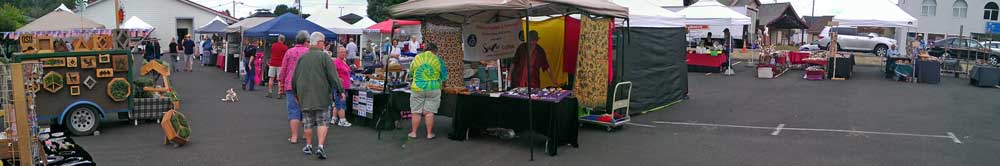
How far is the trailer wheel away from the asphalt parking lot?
21 centimetres

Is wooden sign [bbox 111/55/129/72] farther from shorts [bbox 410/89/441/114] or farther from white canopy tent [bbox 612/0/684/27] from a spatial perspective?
white canopy tent [bbox 612/0/684/27]

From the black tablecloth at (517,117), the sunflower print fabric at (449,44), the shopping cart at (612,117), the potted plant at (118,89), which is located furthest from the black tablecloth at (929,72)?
the potted plant at (118,89)

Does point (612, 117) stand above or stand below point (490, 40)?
below

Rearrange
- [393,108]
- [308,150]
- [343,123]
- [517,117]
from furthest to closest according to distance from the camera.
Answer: [343,123]
[393,108]
[517,117]
[308,150]

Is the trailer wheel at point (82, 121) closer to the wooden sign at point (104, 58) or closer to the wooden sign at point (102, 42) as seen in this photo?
the wooden sign at point (104, 58)

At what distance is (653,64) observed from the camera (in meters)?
11.7

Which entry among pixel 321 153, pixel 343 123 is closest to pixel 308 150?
pixel 321 153

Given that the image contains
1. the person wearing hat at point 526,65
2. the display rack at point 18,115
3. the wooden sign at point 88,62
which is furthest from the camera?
the person wearing hat at point 526,65

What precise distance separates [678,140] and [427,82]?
2.88 meters

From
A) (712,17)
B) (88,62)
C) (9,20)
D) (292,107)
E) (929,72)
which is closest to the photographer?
(292,107)

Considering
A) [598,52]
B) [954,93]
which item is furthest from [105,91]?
[954,93]

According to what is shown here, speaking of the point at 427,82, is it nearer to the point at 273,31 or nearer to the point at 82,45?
the point at 82,45

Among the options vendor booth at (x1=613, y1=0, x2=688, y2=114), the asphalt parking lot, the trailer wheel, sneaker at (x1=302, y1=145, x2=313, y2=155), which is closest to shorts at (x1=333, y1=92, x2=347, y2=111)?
the asphalt parking lot

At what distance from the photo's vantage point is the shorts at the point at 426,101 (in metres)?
8.16
